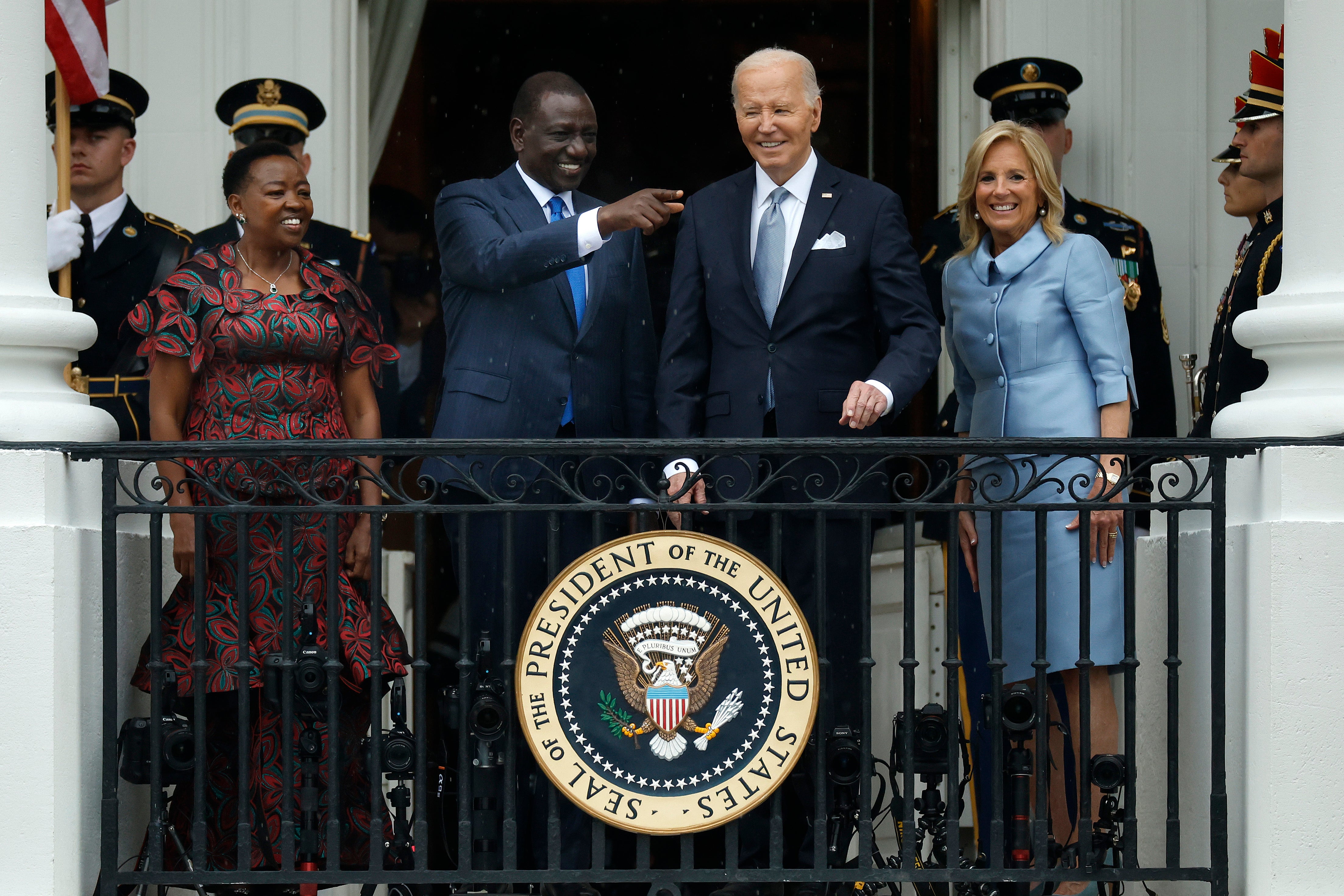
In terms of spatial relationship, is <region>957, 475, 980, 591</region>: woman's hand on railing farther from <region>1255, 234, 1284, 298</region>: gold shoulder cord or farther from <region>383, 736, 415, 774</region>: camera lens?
<region>383, 736, 415, 774</region>: camera lens

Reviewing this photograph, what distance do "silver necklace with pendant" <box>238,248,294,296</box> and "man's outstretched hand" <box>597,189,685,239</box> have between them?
2.82 ft

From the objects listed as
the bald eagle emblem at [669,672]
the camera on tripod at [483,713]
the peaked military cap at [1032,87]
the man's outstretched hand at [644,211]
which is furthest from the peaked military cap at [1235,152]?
the camera on tripod at [483,713]

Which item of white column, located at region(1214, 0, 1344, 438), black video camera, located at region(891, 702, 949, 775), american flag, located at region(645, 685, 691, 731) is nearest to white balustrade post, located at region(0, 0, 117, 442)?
american flag, located at region(645, 685, 691, 731)

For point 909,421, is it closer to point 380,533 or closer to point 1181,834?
point 1181,834

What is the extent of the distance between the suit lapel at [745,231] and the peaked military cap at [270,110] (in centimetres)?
189

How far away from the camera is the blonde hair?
4.22 meters

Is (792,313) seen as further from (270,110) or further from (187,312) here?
(270,110)

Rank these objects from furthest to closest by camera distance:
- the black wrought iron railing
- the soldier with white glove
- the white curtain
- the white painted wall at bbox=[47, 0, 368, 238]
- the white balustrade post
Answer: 1. the white curtain
2. the white painted wall at bbox=[47, 0, 368, 238]
3. the soldier with white glove
4. the white balustrade post
5. the black wrought iron railing

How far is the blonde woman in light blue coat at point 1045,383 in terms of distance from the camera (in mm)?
4090

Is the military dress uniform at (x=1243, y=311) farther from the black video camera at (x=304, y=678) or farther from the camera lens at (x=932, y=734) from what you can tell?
the black video camera at (x=304, y=678)

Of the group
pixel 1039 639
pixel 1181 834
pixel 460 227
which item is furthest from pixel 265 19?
pixel 1181 834

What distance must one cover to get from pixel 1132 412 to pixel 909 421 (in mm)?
1232

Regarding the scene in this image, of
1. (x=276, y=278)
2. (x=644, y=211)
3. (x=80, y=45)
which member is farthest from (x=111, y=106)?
(x=644, y=211)

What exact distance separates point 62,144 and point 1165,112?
364 cm
